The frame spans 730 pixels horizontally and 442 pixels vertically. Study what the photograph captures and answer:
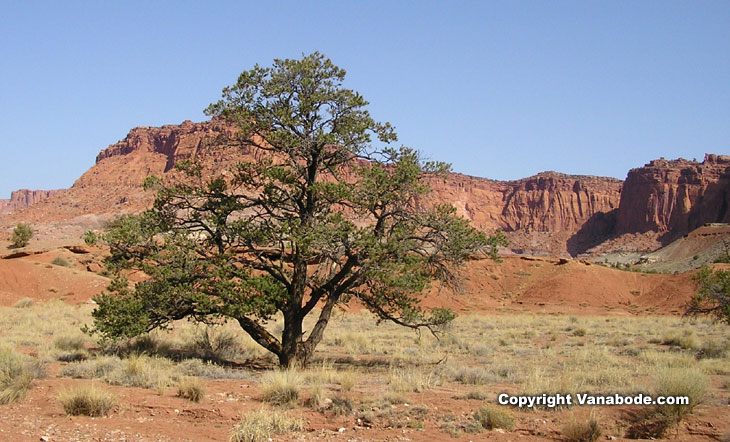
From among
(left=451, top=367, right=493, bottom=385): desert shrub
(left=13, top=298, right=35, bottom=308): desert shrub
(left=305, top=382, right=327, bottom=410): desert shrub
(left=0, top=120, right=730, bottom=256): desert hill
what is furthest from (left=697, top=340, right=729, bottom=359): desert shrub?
(left=0, top=120, right=730, bottom=256): desert hill

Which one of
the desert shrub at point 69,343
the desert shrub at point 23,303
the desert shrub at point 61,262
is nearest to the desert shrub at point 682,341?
the desert shrub at point 69,343

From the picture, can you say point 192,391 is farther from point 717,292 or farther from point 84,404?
point 717,292

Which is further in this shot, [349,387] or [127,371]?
[127,371]

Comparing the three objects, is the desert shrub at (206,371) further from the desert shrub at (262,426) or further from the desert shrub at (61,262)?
the desert shrub at (61,262)

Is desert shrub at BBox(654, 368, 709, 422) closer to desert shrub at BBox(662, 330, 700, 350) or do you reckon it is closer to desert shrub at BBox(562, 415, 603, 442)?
desert shrub at BBox(562, 415, 603, 442)

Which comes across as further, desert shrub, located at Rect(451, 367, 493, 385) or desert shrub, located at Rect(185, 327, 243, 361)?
desert shrub, located at Rect(185, 327, 243, 361)

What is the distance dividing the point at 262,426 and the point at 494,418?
3.00 metres

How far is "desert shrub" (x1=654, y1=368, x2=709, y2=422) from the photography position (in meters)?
7.68

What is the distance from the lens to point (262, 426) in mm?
7367

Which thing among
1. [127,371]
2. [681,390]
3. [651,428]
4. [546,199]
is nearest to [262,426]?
[127,371]

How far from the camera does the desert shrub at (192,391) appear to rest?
9.00 meters

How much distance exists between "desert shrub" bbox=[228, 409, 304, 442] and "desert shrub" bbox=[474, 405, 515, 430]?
2.39 m

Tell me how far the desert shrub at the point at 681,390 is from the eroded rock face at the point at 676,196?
12395 centimetres

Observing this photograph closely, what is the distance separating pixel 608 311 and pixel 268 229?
3605cm
